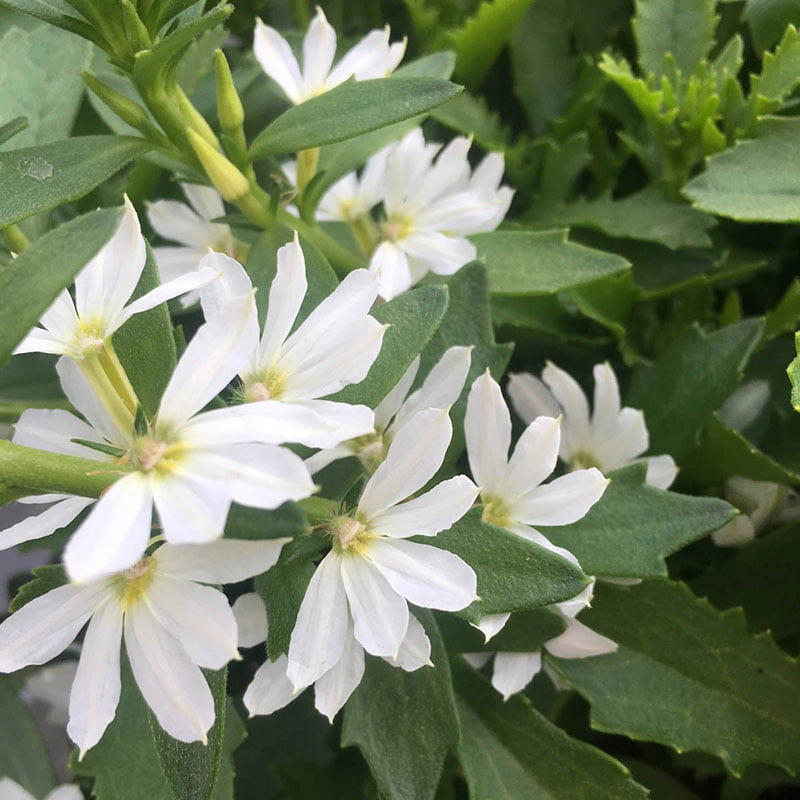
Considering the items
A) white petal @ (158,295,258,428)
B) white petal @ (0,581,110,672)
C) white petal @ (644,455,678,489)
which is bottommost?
white petal @ (644,455,678,489)

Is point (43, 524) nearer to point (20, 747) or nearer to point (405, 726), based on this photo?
point (405, 726)

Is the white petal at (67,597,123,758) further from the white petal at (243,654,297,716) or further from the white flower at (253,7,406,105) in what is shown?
the white flower at (253,7,406,105)

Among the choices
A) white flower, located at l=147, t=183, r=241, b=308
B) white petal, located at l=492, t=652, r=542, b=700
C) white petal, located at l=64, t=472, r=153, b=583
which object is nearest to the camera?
white petal, located at l=64, t=472, r=153, b=583

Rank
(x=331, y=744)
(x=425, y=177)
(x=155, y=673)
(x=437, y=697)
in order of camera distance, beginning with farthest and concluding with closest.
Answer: (x=331, y=744), (x=425, y=177), (x=437, y=697), (x=155, y=673)

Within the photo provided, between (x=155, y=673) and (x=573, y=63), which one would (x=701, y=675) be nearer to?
(x=155, y=673)

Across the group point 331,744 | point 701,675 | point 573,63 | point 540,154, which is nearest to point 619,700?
point 701,675

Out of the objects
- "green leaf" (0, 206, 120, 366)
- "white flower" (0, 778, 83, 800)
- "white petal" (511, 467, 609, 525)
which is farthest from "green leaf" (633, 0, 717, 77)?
"white flower" (0, 778, 83, 800)

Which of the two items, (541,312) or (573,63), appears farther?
(573,63)
